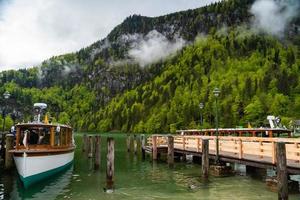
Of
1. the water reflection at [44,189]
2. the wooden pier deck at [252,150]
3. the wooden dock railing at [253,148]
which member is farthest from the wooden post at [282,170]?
the water reflection at [44,189]

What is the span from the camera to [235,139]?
3061cm

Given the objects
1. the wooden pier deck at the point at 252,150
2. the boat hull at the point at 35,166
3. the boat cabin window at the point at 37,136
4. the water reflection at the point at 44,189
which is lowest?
the water reflection at the point at 44,189

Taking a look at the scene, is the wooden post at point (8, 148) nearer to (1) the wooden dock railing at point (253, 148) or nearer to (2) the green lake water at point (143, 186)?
(2) the green lake water at point (143, 186)

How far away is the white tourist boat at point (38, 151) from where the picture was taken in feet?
90.7

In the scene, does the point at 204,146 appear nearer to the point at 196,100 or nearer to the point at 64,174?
the point at 64,174

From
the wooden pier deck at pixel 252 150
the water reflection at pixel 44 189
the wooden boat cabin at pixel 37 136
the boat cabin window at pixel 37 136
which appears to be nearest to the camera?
the wooden pier deck at pixel 252 150

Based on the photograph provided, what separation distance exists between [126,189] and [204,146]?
7.23 meters

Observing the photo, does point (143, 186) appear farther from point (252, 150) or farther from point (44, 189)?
point (252, 150)

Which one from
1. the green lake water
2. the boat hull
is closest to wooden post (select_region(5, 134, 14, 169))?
the green lake water

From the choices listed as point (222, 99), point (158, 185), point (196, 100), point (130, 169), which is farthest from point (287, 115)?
point (158, 185)

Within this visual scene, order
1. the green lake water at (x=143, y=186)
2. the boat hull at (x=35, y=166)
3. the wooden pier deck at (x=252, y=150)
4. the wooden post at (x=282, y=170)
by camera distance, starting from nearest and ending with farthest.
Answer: the wooden post at (x=282, y=170), the wooden pier deck at (x=252, y=150), the green lake water at (x=143, y=186), the boat hull at (x=35, y=166)

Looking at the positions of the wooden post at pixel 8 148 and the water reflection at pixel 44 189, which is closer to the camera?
the water reflection at pixel 44 189

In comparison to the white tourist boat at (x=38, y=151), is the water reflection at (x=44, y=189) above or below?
below

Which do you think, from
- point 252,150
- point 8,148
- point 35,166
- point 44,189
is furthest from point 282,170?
point 8,148
